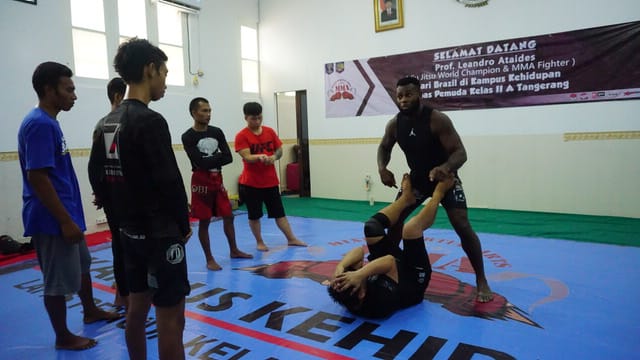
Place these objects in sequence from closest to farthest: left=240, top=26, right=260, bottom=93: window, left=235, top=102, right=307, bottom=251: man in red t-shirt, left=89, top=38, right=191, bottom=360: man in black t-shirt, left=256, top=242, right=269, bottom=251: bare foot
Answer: left=89, top=38, right=191, bottom=360: man in black t-shirt < left=235, top=102, right=307, bottom=251: man in red t-shirt < left=256, top=242, right=269, bottom=251: bare foot < left=240, top=26, right=260, bottom=93: window

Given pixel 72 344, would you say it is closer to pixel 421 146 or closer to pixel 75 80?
pixel 421 146

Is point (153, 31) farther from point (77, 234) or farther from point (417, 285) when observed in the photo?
point (417, 285)

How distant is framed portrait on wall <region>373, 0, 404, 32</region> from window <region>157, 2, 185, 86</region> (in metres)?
3.13

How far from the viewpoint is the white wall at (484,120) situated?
5.28m

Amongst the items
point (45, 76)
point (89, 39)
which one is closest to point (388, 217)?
point (45, 76)

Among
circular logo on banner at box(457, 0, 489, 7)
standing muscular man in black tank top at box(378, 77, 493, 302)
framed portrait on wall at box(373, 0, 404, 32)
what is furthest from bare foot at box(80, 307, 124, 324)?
circular logo on banner at box(457, 0, 489, 7)

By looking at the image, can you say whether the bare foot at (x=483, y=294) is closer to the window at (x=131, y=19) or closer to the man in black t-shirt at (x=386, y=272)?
the man in black t-shirt at (x=386, y=272)

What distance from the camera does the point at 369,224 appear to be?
2.70 meters

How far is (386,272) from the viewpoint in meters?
2.51

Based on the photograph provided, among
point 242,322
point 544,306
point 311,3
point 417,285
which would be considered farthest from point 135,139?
point 311,3

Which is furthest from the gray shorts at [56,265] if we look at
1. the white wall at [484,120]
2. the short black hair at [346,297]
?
the white wall at [484,120]

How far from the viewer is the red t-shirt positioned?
4.08 metres

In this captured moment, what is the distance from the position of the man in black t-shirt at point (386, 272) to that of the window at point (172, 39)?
502cm

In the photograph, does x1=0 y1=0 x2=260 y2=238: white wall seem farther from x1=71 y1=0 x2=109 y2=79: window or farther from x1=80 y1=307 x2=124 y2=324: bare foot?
x1=80 y1=307 x2=124 y2=324: bare foot
